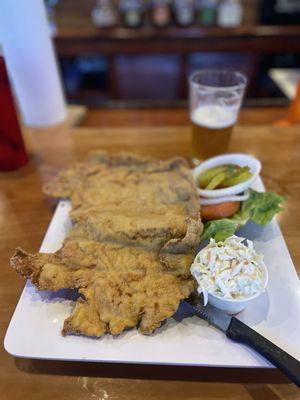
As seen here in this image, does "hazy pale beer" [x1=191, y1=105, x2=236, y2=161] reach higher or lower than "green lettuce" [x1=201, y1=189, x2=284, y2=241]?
higher

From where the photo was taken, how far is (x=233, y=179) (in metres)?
1.30

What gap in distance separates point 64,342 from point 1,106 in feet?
3.65

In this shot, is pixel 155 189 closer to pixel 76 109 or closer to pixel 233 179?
pixel 233 179

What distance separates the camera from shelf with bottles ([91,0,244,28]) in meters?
3.80

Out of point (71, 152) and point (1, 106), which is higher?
point (1, 106)

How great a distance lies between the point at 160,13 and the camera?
382 cm

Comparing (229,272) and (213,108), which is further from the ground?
(213,108)

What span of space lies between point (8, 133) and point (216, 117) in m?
1.01

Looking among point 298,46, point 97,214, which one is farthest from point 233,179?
point 298,46

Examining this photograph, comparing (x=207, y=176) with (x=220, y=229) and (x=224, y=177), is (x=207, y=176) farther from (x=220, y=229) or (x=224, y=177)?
(x=220, y=229)

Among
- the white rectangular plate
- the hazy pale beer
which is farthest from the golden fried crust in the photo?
the hazy pale beer

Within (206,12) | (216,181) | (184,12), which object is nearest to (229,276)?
(216,181)

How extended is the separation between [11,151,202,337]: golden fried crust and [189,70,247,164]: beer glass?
336 millimetres

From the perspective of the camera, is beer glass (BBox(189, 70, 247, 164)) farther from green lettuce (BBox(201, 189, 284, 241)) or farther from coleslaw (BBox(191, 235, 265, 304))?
coleslaw (BBox(191, 235, 265, 304))
